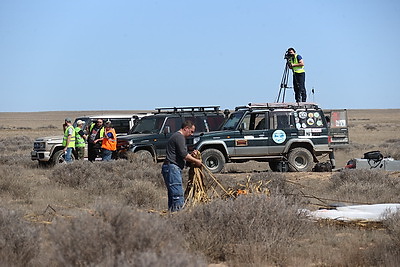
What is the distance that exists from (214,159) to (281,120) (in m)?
2.14

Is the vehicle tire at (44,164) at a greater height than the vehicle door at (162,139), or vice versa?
the vehicle door at (162,139)

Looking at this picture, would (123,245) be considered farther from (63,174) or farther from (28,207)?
(63,174)

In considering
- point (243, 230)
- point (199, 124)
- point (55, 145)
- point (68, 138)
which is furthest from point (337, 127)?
point (243, 230)

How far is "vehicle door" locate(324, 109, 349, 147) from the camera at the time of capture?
19.7 meters

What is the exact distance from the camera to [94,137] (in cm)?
2008

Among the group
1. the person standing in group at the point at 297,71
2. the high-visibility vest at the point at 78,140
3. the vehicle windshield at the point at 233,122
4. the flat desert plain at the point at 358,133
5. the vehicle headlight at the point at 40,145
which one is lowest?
the flat desert plain at the point at 358,133

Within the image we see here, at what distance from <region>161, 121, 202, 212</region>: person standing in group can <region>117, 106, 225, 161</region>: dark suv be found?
969 cm

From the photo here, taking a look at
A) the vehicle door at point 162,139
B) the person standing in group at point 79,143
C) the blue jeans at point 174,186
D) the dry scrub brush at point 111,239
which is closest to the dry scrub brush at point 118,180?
the vehicle door at point 162,139

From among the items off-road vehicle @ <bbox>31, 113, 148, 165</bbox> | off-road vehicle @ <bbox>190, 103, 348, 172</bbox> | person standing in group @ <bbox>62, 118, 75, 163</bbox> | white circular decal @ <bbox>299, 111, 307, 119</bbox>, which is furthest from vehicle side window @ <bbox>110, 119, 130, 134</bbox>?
white circular decal @ <bbox>299, 111, 307, 119</bbox>

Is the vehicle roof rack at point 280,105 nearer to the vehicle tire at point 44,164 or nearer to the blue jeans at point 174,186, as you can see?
the vehicle tire at point 44,164

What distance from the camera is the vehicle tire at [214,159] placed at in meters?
19.2

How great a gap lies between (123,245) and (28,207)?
7.14 metres

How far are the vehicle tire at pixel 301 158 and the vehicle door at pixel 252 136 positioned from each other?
2.43 feet

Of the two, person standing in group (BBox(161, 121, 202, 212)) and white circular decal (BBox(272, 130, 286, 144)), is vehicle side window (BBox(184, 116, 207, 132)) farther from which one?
person standing in group (BBox(161, 121, 202, 212))
